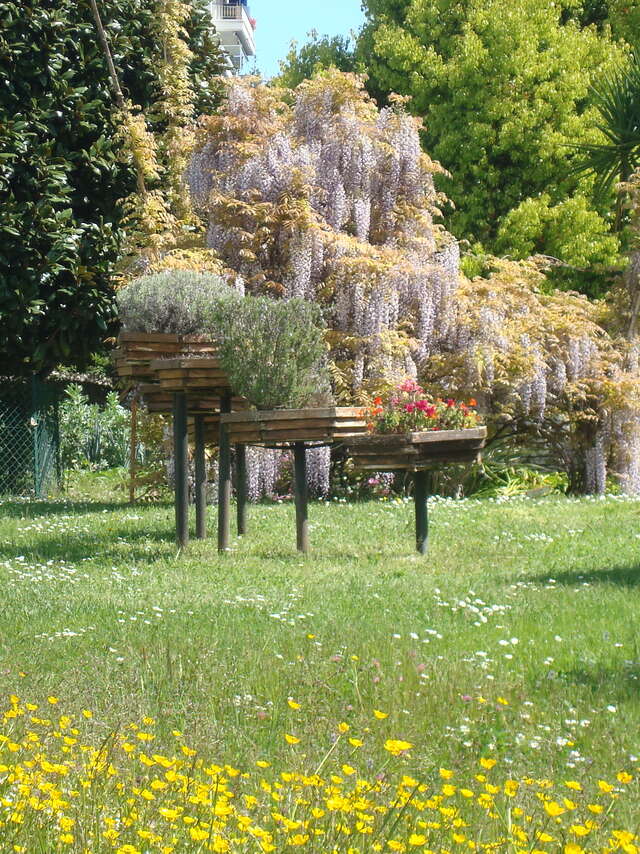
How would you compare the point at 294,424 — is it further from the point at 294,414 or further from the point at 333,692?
the point at 333,692

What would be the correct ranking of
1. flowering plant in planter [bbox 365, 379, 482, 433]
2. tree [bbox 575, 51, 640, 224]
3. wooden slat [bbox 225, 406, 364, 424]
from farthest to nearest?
tree [bbox 575, 51, 640, 224] < flowering plant in planter [bbox 365, 379, 482, 433] < wooden slat [bbox 225, 406, 364, 424]

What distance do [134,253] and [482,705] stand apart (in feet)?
38.2

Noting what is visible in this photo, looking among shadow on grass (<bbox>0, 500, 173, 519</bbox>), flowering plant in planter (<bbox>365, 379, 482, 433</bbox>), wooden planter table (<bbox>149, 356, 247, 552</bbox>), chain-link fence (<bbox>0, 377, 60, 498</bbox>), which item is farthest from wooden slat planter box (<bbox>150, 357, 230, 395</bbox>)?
chain-link fence (<bbox>0, 377, 60, 498</bbox>)

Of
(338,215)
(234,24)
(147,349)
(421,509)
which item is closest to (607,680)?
(421,509)

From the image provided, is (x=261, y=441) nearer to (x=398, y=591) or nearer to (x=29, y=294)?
(x=398, y=591)

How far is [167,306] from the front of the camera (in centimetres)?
984

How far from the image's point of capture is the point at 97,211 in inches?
639

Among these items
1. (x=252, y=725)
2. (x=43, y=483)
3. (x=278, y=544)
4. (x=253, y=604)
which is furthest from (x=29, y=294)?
(x=252, y=725)

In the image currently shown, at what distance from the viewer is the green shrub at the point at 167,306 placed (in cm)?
983

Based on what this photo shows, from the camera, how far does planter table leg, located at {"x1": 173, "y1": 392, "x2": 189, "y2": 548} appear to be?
8.85 metres

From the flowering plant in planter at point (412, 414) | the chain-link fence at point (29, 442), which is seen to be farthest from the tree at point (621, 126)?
the chain-link fence at point (29, 442)

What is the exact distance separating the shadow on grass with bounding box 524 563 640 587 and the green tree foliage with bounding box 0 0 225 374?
925cm

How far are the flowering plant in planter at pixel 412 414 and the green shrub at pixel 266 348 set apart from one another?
23.8 inches

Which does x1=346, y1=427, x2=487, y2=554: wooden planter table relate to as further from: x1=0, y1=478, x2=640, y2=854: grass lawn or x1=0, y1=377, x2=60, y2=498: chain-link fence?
x1=0, y1=377, x2=60, y2=498: chain-link fence
